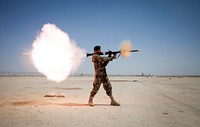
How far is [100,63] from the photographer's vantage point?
28.9ft

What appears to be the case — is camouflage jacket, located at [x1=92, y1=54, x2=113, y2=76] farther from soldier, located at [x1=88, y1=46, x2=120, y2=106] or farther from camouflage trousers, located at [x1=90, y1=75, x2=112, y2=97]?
camouflage trousers, located at [x1=90, y1=75, x2=112, y2=97]

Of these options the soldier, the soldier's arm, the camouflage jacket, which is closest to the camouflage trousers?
the soldier

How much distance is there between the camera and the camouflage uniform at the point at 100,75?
28.3 ft

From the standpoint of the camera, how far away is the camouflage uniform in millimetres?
8633

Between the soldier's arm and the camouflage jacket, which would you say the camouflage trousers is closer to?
the camouflage jacket

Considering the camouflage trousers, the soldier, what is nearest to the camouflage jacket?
the soldier

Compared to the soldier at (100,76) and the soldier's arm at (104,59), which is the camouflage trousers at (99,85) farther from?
the soldier's arm at (104,59)

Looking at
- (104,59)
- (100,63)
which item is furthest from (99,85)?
(104,59)

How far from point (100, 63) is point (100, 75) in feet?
1.72

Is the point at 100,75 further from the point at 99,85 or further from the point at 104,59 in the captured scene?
the point at 104,59

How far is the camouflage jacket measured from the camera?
8.65 metres

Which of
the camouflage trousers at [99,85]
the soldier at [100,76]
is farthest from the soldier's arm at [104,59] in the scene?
the camouflage trousers at [99,85]

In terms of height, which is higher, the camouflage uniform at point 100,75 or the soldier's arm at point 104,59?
the soldier's arm at point 104,59

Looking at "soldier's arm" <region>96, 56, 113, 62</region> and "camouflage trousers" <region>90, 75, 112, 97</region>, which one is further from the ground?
"soldier's arm" <region>96, 56, 113, 62</region>
